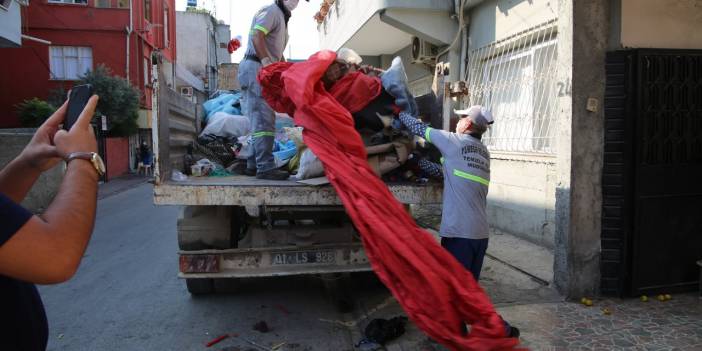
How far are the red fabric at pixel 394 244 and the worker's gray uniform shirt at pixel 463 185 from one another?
1.48ft

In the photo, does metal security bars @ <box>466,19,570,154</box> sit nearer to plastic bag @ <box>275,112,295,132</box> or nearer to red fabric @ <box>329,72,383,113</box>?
red fabric @ <box>329,72,383,113</box>

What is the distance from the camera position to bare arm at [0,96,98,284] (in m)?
1.13

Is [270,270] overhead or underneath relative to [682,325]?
overhead

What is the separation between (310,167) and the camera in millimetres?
4137

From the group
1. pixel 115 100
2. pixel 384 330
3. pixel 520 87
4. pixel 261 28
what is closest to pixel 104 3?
pixel 115 100

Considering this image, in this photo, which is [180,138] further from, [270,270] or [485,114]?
[485,114]

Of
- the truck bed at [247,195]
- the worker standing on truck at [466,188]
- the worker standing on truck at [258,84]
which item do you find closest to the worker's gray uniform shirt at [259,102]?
the worker standing on truck at [258,84]

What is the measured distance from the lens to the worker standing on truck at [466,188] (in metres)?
3.76

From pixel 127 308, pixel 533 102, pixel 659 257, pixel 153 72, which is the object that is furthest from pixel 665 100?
pixel 127 308

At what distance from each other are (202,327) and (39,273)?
354 centimetres

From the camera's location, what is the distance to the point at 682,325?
411cm

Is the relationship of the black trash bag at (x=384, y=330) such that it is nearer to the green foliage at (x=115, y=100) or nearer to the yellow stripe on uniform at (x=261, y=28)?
the yellow stripe on uniform at (x=261, y=28)

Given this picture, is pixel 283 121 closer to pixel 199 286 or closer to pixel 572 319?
pixel 199 286

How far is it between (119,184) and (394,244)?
17904mm
